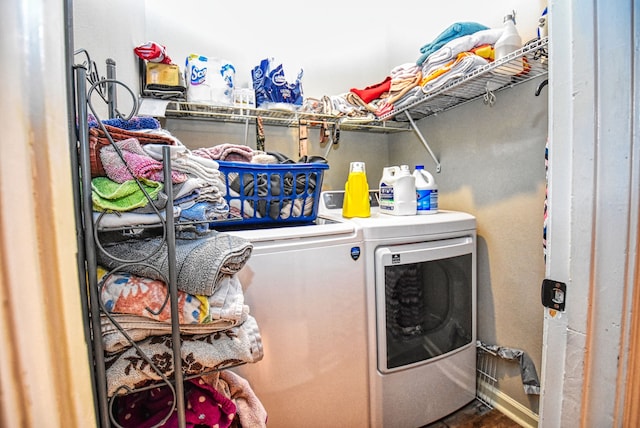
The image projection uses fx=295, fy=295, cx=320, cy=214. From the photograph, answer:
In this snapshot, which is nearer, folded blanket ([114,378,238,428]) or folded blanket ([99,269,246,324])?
folded blanket ([99,269,246,324])

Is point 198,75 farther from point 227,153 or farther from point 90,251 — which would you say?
point 90,251

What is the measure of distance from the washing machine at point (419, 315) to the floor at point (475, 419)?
0.05m

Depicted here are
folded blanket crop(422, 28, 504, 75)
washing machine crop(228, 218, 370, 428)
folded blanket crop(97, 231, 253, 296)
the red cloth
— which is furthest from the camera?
the red cloth

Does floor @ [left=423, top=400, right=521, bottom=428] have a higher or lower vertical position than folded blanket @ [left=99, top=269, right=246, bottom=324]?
lower

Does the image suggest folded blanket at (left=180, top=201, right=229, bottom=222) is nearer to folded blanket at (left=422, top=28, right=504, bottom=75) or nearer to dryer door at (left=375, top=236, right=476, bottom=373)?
dryer door at (left=375, top=236, right=476, bottom=373)

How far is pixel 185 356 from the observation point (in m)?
0.61

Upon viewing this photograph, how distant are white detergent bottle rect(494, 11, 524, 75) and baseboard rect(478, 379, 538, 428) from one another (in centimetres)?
163

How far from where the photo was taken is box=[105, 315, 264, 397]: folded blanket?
551 mm

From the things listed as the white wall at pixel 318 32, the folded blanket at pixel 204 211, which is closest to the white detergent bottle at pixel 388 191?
the white wall at pixel 318 32

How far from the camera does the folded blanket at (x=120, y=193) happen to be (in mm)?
526

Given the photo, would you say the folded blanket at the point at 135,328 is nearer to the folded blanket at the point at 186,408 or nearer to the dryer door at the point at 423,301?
the folded blanket at the point at 186,408

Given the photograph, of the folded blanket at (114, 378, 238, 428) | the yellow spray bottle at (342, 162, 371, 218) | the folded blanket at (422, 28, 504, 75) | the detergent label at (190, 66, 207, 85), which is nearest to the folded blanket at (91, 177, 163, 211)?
the folded blanket at (114, 378, 238, 428)

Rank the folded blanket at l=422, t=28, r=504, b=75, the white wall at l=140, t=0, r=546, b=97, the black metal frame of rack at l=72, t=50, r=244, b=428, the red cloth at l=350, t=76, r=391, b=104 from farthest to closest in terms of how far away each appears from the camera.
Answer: the red cloth at l=350, t=76, r=391, b=104
the white wall at l=140, t=0, r=546, b=97
the folded blanket at l=422, t=28, r=504, b=75
the black metal frame of rack at l=72, t=50, r=244, b=428

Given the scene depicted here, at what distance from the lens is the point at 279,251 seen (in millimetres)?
1134
